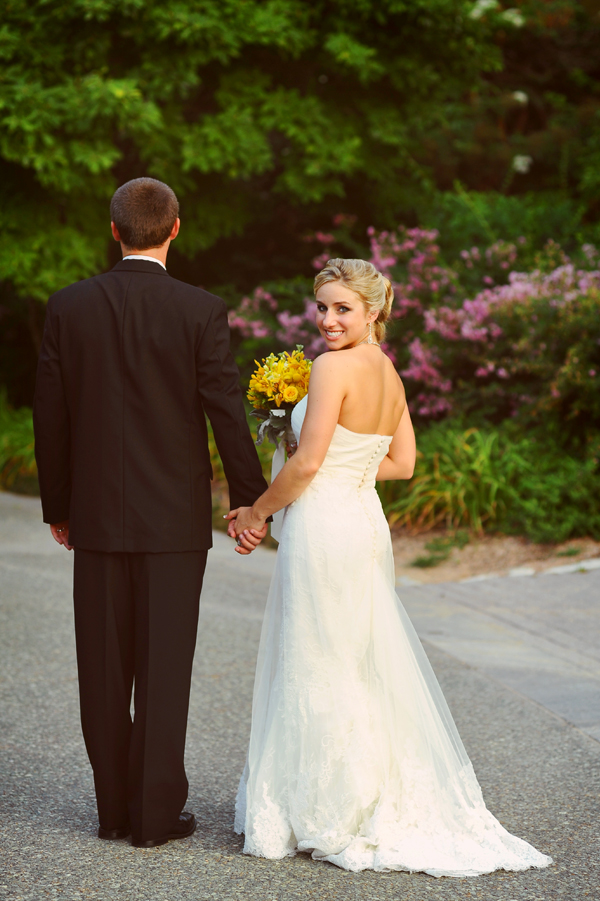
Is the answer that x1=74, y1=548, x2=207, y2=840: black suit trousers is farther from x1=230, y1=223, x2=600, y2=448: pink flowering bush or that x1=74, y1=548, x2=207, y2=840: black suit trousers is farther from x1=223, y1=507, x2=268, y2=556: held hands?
x1=230, y1=223, x2=600, y2=448: pink flowering bush

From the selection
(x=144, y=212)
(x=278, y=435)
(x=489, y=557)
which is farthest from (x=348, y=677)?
(x=489, y=557)

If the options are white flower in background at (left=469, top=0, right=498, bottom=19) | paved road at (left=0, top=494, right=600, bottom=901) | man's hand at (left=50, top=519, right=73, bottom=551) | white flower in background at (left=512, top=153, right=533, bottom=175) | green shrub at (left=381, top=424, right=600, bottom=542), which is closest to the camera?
paved road at (left=0, top=494, right=600, bottom=901)

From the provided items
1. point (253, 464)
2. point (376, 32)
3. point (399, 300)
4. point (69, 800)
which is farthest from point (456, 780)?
point (376, 32)

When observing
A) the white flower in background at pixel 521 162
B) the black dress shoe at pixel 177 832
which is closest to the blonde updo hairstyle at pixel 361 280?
the black dress shoe at pixel 177 832

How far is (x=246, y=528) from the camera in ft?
10.5

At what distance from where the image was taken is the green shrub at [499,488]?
787cm

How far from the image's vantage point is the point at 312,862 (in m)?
3.01

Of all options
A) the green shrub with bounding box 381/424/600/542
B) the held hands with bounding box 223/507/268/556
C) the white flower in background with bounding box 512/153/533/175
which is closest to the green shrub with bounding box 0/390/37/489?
the green shrub with bounding box 381/424/600/542

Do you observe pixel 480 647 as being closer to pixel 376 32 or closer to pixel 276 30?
pixel 276 30

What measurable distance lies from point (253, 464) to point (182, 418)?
0.28 meters

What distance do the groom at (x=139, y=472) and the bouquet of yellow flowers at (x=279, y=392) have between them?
20 centimetres

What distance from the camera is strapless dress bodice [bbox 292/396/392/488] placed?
122 inches

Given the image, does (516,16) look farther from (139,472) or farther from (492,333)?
(139,472)

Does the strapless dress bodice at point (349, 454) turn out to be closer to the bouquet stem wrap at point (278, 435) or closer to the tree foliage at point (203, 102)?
the bouquet stem wrap at point (278, 435)
